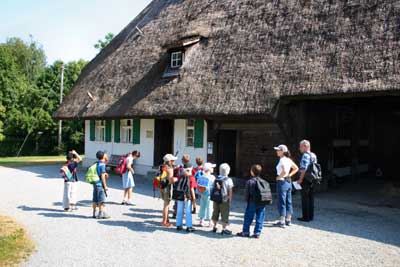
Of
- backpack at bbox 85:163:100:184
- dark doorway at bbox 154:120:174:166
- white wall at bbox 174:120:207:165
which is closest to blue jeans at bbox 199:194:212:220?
backpack at bbox 85:163:100:184

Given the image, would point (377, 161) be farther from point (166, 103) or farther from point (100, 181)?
point (100, 181)

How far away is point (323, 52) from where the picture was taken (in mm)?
10508

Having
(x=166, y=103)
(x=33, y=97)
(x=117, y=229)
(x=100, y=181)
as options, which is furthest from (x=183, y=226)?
(x=33, y=97)

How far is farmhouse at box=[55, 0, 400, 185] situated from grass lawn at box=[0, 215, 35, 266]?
6.61 metres

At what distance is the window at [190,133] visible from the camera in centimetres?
1471

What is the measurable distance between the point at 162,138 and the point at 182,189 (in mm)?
8964

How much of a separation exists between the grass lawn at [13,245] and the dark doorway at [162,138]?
864 centimetres

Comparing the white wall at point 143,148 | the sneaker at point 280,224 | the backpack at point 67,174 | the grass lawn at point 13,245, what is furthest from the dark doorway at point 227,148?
the grass lawn at point 13,245

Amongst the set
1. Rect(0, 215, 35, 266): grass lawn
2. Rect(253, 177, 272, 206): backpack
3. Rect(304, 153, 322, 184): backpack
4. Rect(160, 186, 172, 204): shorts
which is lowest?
Rect(0, 215, 35, 266): grass lawn

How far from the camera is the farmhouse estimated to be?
10062 mm

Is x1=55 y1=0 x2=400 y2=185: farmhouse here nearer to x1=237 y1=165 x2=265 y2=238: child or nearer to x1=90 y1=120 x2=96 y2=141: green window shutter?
x1=90 y1=120 x2=96 y2=141: green window shutter

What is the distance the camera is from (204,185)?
738cm

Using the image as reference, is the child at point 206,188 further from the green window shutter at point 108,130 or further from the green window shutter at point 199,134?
the green window shutter at point 108,130

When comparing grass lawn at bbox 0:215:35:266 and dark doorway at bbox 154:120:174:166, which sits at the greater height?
dark doorway at bbox 154:120:174:166
